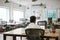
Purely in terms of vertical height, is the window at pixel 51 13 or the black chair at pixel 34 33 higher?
the window at pixel 51 13

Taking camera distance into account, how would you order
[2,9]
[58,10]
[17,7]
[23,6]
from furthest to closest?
1. [23,6]
2. [17,7]
3. [58,10]
4. [2,9]

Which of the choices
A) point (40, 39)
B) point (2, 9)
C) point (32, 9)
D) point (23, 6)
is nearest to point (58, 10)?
point (32, 9)

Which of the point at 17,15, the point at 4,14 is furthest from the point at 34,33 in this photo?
the point at 17,15

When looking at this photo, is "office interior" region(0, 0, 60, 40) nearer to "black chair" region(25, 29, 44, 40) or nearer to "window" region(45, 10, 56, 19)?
"window" region(45, 10, 56, 19)

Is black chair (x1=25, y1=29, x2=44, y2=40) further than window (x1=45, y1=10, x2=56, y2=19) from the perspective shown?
No

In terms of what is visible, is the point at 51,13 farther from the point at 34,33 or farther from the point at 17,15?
the point at 34,33

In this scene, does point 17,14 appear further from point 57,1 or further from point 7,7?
point 57,1

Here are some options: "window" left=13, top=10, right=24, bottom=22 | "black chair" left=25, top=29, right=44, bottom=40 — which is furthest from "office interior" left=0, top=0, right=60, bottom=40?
"black chair" left=25, top=29, right=44, bottom=40

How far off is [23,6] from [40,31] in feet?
36.0

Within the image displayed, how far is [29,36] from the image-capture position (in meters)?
3.18

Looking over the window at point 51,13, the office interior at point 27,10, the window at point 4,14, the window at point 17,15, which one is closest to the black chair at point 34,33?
the office interior at point 27,10

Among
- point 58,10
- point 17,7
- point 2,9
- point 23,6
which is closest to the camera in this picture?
point 2,9

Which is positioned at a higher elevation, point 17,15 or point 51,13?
point 51,13

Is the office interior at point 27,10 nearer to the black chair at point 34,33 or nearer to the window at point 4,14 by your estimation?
the window at point 4,14
